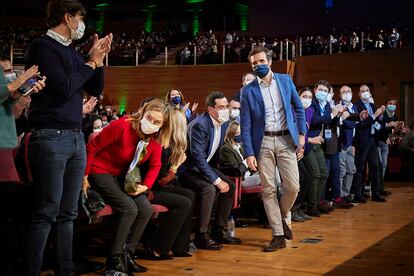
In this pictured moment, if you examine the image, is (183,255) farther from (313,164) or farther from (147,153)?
(313,164)

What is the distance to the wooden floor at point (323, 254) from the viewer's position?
3.45 m

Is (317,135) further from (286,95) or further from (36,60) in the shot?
(36,60)

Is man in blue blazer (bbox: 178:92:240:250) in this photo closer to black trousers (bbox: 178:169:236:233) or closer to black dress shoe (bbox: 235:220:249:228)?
black trousers (bbox: 178:169:236:233)

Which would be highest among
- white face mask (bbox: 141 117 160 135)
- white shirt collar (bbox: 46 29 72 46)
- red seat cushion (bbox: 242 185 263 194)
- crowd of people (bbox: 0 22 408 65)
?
crowd of people (bbox: 0 22 408 65)

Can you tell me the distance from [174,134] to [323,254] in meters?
1.38

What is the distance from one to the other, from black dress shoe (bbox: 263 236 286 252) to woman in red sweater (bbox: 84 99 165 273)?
3.41 feet

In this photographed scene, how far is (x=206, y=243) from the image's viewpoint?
4188 mm

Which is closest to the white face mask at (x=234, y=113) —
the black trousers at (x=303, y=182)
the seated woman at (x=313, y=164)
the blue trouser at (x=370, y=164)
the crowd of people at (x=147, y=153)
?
the crowd of people at (x=147, y=153)

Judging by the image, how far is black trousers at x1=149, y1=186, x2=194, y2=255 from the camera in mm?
3783

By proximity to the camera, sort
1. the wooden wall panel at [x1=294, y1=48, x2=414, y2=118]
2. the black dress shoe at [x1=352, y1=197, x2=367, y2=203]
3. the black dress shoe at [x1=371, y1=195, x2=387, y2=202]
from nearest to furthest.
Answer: the black dress shoe at [x1=352, y1=197, x2=367, y2=203], the black dress shoe at [x1=371, y1=195, x2=387, y2=202], the wooden wall panel at [x1=294, y1=48, x2=414, y2=118]

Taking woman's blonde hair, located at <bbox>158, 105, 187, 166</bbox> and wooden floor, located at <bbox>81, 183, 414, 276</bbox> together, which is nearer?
wooden floor, located at <bbox>81, 183, 414, 276</bbox>

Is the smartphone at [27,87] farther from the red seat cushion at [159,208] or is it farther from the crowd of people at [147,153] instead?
the red seat cushion at [159,208]

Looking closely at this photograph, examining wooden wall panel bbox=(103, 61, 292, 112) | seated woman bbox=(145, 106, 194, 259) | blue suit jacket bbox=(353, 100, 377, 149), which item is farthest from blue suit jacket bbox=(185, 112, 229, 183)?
wooden wall panel bbox=(103, 61, 292, 112)

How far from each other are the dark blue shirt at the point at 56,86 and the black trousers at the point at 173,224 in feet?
3.94
